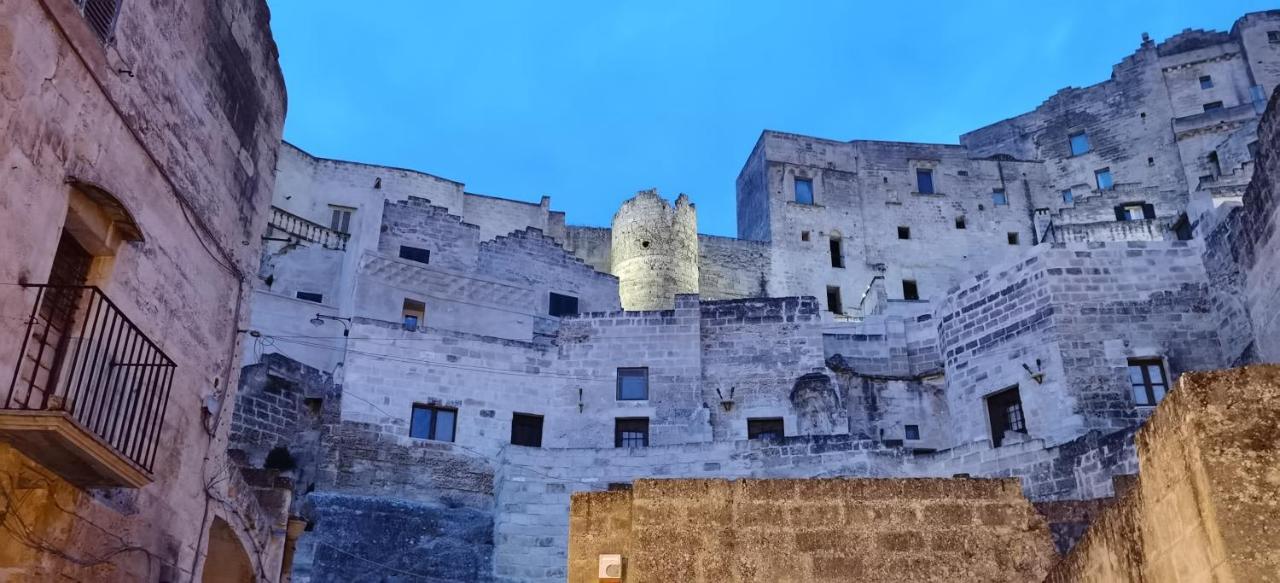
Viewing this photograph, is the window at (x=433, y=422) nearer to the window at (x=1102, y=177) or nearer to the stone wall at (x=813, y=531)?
the stone wall at (x=813, y=531)

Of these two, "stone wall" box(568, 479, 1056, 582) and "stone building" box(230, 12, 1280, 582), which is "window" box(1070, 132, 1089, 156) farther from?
"stone wall" box(568, 479, 1056, 582)

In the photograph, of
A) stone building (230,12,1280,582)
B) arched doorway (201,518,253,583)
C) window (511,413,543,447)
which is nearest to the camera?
arched doorway (201,518,253,583)

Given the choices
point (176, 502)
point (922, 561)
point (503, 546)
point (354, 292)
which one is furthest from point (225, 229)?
point (354, 292)

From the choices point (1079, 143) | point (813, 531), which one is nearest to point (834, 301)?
point (1079, 143)

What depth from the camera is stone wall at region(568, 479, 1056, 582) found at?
8.22 metres

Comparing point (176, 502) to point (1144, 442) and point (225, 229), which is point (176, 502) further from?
point (1144, 442)

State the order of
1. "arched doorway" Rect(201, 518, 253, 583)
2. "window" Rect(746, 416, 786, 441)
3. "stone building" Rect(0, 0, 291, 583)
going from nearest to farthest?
"stone building" Rect(0, 0, 291, 583), "arched doorway" Rect(201, 518, 253, 583), "window" Rect(746, 416, 786, 441)

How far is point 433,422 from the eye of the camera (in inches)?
934

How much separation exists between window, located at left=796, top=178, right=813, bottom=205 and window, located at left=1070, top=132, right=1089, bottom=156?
1201cm

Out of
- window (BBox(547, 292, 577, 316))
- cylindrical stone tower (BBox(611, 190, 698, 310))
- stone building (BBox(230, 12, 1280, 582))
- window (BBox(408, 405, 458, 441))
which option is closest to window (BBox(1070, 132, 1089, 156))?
stone building (BBox(230, 12, 1280, 582))

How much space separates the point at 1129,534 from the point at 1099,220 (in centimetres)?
3942

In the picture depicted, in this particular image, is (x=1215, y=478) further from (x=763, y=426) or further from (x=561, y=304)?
(x=561, y=304)

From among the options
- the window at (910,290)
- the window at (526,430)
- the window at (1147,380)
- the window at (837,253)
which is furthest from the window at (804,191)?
the window at (1147,380)

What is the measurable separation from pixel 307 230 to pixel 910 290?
2310cm
